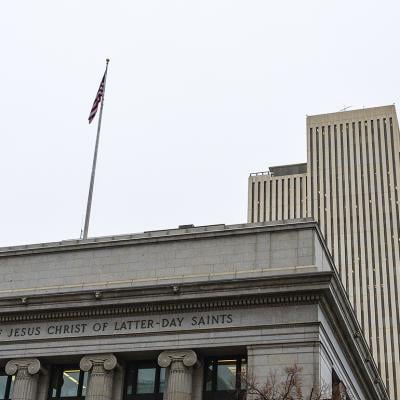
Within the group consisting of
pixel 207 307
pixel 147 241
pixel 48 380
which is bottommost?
pixel 48 380

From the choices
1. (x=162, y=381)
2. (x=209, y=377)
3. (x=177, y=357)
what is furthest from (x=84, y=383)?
(x=209, y=377)

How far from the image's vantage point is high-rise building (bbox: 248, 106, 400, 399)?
429ft

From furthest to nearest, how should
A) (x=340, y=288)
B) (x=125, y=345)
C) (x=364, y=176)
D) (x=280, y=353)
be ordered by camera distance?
(x=364, y=176) < (x=340, y=288) < (x=125, y=345) < (x=280, y=353)

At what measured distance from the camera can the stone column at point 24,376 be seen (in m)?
37.3

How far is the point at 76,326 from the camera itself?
125ft

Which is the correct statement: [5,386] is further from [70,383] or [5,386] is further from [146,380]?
[146,380]

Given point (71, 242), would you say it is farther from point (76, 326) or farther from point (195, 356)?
point (195, 356)

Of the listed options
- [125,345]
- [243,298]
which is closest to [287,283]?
[243,298]

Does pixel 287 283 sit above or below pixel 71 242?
below

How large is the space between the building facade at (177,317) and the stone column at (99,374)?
5 cm

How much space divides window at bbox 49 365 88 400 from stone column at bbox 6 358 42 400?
966 millimetres

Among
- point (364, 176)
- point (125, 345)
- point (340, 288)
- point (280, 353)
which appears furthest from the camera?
point (364, 176)

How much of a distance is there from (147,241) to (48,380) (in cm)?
809

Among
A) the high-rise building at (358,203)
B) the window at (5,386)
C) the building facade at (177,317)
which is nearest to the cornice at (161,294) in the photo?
the building facade at (177,317)
